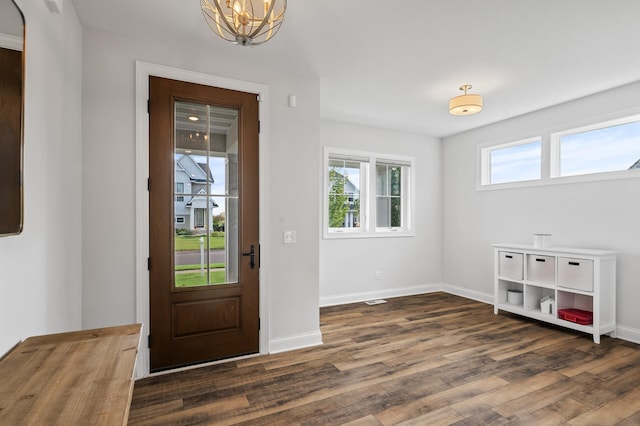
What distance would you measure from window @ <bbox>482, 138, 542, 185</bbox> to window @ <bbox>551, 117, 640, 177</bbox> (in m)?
0.24

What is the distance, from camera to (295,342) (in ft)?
10.3

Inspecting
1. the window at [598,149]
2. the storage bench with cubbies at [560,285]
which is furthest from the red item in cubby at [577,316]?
the window at [598,149]

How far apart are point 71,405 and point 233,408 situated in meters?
1.49

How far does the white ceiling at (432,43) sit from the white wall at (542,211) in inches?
11.9

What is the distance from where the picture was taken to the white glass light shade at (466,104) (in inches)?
130

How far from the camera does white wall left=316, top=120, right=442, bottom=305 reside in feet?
15.8

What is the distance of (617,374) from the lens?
2.68 metres

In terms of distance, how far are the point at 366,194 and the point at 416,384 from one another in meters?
3.07

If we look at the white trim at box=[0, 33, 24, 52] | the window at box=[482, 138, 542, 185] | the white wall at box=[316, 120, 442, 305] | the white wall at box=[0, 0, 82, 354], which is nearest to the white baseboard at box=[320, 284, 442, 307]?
the white wall at box=[316, 120, 442, 305]

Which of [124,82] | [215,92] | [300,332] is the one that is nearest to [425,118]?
[215,92]

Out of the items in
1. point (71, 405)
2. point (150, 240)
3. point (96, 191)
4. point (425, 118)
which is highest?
point (425, 118)

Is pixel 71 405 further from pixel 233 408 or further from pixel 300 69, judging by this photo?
pixel 300 69

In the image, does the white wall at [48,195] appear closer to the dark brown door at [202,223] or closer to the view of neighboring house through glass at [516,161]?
the dark brown door at [202,223]

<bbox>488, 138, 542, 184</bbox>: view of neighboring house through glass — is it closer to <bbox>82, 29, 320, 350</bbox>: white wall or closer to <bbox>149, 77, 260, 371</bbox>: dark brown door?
<bbox>82, 29, 320, 350</bbox>: white wall
